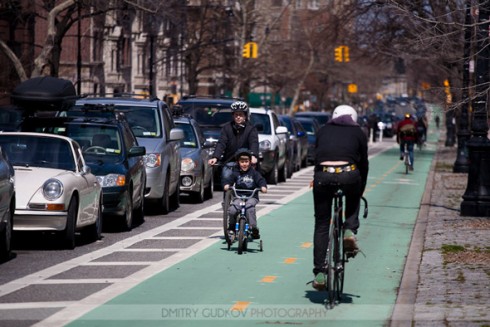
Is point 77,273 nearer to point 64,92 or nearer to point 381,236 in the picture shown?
point 381,236

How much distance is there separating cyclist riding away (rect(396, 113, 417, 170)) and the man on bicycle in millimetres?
29140

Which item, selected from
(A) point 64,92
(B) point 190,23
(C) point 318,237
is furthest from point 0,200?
(B) point 190,23

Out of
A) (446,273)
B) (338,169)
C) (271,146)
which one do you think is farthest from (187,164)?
(338,169)

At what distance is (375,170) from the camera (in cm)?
4275

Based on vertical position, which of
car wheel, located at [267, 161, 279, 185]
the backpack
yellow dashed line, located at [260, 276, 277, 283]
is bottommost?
car wheel, located at [267, 161, 279, 185]

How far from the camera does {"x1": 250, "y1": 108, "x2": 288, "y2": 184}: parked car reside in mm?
32219

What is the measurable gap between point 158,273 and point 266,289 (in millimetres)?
1651

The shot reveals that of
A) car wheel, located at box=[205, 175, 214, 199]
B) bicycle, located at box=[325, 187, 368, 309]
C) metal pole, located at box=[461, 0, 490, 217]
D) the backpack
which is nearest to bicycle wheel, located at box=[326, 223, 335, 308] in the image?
bicycle, located at box=[325, 187, 368, 309]

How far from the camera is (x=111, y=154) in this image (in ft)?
63.0

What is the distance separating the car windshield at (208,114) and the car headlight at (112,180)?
12.6 m

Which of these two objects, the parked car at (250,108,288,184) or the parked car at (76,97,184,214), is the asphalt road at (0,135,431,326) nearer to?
the parked car at (76,97,184,214)

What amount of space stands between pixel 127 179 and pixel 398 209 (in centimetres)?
A: 777

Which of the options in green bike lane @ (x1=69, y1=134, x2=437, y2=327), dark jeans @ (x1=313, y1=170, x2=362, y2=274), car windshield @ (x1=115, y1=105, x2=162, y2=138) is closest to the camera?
green bike lane @ (x1=69, y1=134, x2=437, y2=327)

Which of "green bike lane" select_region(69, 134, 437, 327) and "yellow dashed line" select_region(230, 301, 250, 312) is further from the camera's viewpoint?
"yellow dashed line" select_region(230, 301, 250, 312)
